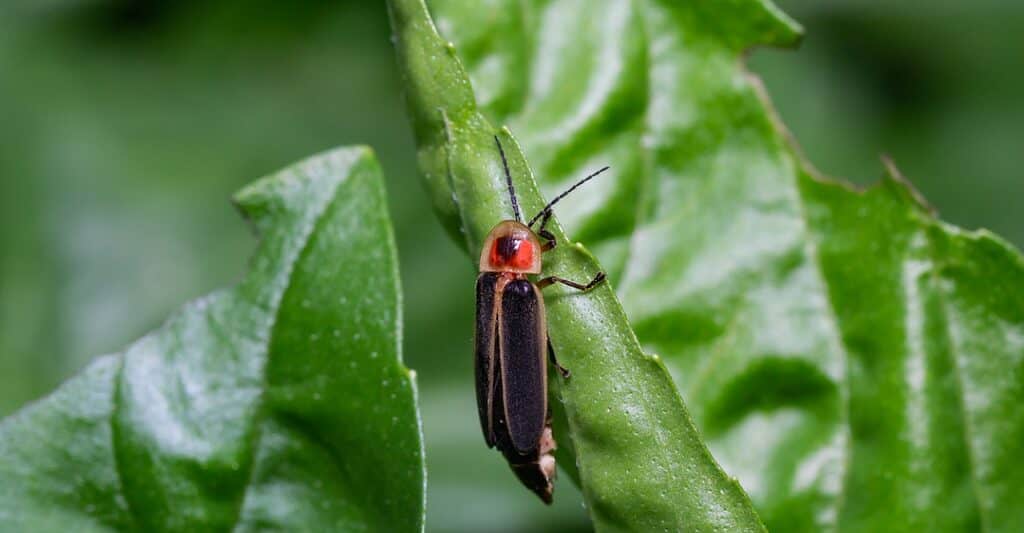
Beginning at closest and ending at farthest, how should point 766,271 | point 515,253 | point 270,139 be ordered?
point 766,271 < point 515,253 < point 270,139

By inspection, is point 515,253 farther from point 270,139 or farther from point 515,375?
point 270,139

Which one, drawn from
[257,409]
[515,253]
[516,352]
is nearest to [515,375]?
[516,352]

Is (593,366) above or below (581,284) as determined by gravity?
below

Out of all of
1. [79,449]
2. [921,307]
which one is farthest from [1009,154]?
[79,449]

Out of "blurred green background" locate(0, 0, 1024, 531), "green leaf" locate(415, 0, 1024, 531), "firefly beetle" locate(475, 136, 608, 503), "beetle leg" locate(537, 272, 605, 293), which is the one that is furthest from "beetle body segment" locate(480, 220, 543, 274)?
"blurred green background" locate(0, 0, 1024, 531)

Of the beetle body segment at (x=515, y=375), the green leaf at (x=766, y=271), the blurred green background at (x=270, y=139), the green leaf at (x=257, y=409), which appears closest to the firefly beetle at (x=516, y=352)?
the beetle body segment at (x=515, y=375)

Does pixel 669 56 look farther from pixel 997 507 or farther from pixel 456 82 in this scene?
pixel 997 507

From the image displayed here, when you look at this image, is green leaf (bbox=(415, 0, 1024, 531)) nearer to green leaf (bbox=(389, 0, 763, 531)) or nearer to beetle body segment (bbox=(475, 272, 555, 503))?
beetle body segment (bbox=(475, 272, 555, 503))
